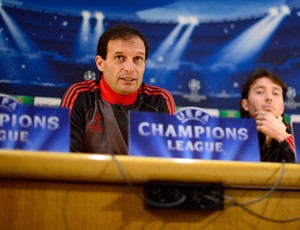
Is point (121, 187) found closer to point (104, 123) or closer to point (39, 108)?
point (39, 108)

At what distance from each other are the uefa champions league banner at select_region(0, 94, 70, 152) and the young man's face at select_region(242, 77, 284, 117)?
0.98m

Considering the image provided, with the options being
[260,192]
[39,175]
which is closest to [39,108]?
[39,175]

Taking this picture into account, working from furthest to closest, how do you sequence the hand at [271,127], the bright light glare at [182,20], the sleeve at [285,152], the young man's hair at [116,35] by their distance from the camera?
the bright light glare at [182,20], the young man's hair at [116,35], the hand at [271,127], the sleeve at [285,152]

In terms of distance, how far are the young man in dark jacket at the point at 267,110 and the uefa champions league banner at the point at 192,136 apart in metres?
0.45

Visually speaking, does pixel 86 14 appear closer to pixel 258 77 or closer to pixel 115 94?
pixel 115 94

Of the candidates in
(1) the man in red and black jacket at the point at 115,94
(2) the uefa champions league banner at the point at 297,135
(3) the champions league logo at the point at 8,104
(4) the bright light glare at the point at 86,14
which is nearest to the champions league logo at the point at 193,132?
(2) the uefa champions league banner at the point at 297,135

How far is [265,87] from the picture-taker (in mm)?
1646

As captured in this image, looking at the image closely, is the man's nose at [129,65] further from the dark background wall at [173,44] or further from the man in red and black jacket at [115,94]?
the dark background wall at [173,44]

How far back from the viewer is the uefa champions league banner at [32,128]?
0.80m

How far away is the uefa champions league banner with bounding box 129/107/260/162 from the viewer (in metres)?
0.85

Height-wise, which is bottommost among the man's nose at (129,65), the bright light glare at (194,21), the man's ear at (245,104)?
the man's ear at (245,104)

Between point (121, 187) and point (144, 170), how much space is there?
0.07m

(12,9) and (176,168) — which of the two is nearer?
(176,168)

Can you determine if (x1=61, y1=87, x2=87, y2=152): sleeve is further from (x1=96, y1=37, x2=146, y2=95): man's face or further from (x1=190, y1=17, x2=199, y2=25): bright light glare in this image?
(x1=190, y1=17, x2=199, y2=25): bright light glare
